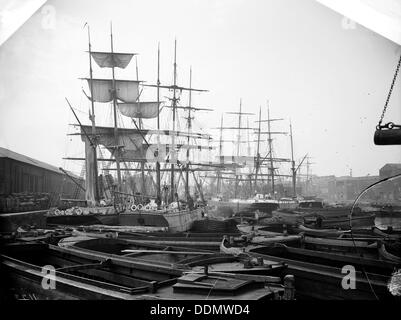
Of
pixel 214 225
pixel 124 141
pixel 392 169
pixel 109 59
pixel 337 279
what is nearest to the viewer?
pixel 337 279

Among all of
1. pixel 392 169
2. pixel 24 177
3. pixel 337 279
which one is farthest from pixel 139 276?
pixel 24 177

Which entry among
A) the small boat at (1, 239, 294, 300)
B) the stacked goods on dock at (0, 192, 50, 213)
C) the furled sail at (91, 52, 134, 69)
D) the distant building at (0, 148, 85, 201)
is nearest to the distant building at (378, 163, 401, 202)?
the small boat at (1, 239, 294, 300)

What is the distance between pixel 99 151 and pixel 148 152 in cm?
387

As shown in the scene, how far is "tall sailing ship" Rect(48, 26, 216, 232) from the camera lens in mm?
18406

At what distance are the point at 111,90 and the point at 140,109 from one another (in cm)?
302

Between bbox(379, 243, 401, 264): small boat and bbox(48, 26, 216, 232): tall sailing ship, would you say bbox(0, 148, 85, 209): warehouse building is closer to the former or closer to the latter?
bbox(48, 26, 216, 232): tall sailing ship

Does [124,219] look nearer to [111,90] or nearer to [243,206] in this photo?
[111,90]

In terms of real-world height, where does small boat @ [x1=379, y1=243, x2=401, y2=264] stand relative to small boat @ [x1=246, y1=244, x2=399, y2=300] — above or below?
above

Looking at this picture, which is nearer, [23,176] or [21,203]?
[21,203]

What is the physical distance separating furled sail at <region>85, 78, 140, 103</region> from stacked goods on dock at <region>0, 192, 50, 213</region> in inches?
320

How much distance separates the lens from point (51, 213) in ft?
59.5

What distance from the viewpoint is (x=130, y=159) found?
30422 mm

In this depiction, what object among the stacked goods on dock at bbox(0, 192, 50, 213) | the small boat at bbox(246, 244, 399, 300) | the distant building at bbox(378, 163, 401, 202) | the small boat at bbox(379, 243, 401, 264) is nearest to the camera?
the small boat at bbox(246, 244, 399, 300)
